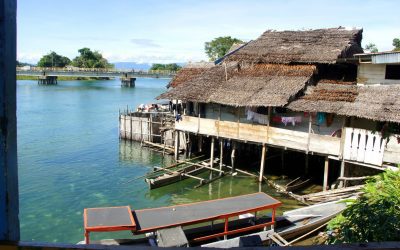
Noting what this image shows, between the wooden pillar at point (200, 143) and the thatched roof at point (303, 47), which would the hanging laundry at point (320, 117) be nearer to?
the thatched roof at point (303, 47)

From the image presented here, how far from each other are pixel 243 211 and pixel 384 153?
21.6 ft

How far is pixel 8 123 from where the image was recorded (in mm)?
1915

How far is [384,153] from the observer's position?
551 inches

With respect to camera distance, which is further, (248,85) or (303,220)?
(248,85)

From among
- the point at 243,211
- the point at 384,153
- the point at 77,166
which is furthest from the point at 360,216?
the point at 77,166

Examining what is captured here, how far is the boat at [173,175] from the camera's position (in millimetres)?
17953

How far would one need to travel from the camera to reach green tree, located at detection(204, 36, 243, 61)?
6169 centimetres

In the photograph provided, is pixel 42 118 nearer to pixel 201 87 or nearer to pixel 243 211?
pixel 201 87

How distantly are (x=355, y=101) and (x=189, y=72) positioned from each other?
1581 cm

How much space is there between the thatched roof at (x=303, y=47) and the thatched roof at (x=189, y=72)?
6.29m

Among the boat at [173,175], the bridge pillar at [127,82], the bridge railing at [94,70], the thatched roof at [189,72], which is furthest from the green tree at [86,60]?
the boat at [173,175]

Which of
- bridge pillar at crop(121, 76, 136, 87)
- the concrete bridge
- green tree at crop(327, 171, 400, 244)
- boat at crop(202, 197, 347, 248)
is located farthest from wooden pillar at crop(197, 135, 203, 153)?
bridge pillar at crop(121, 76, 136, 87)

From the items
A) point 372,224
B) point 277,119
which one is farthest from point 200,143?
point 372,224

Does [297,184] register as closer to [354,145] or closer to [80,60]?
[354,145]
